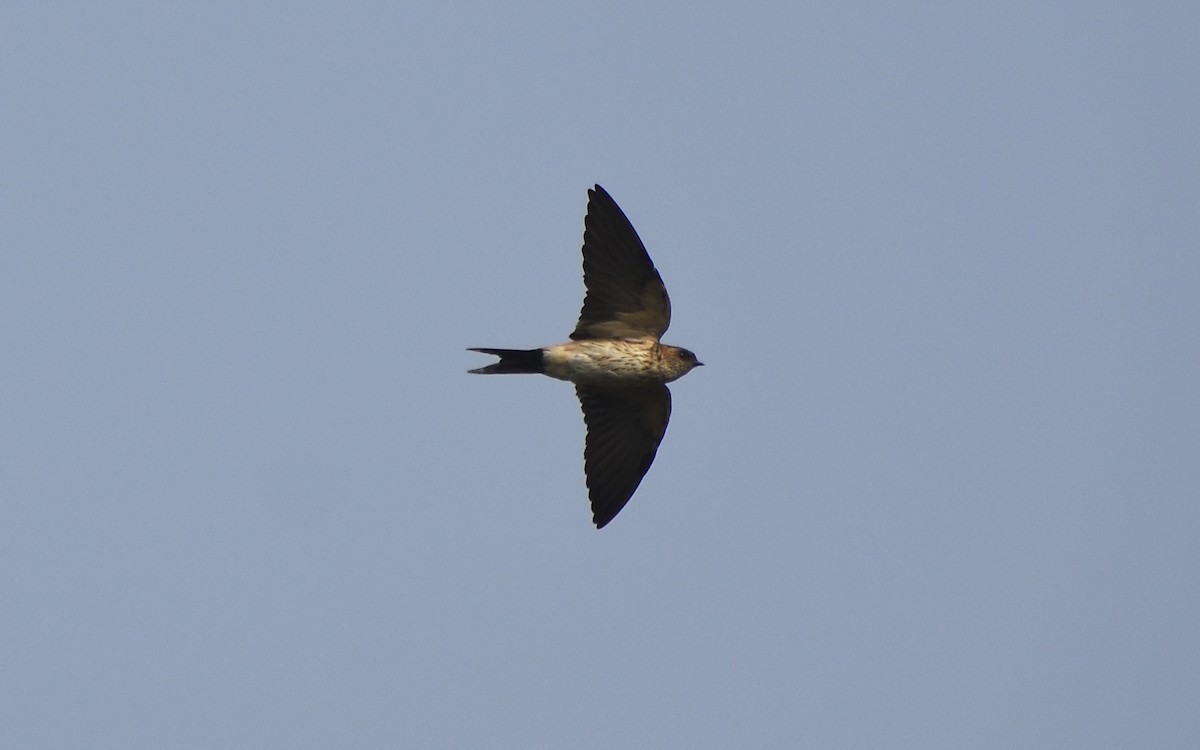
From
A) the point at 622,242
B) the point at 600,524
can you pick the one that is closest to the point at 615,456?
the point at 600,524

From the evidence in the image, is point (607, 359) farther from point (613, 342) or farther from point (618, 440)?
point (618, 440)

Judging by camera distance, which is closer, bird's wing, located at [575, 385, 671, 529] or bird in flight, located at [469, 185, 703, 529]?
bird in flight, located at [469, 185, 703, 529]

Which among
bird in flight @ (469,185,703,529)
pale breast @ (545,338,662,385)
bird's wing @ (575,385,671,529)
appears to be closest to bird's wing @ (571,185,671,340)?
bird in flight @ (469,185,703,529)

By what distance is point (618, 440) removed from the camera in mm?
17531

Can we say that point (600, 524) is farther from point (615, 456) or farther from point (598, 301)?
point (598, 301)

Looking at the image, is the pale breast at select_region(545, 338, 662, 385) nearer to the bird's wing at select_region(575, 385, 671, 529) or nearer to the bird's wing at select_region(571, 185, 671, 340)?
the bird's wing at select_region(571, 185, 671, 340)

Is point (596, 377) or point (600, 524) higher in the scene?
point (596, 377)

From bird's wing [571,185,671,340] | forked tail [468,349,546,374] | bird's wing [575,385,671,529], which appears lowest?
bird's wing [575,385,671,529]

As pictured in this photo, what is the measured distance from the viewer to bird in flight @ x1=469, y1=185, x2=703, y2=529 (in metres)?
16.9

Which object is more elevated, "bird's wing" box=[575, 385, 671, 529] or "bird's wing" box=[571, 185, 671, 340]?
"bird's wing" box=[571, 185, 671, 340]

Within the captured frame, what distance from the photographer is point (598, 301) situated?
17031 millimetres

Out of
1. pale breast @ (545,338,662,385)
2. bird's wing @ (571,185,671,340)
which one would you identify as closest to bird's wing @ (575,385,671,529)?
pale breast @ (545,338,662,385)

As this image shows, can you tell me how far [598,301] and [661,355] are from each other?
26.9 inches

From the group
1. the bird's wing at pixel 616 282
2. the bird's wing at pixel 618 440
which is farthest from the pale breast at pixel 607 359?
the bird's wing at pixel 618 440
